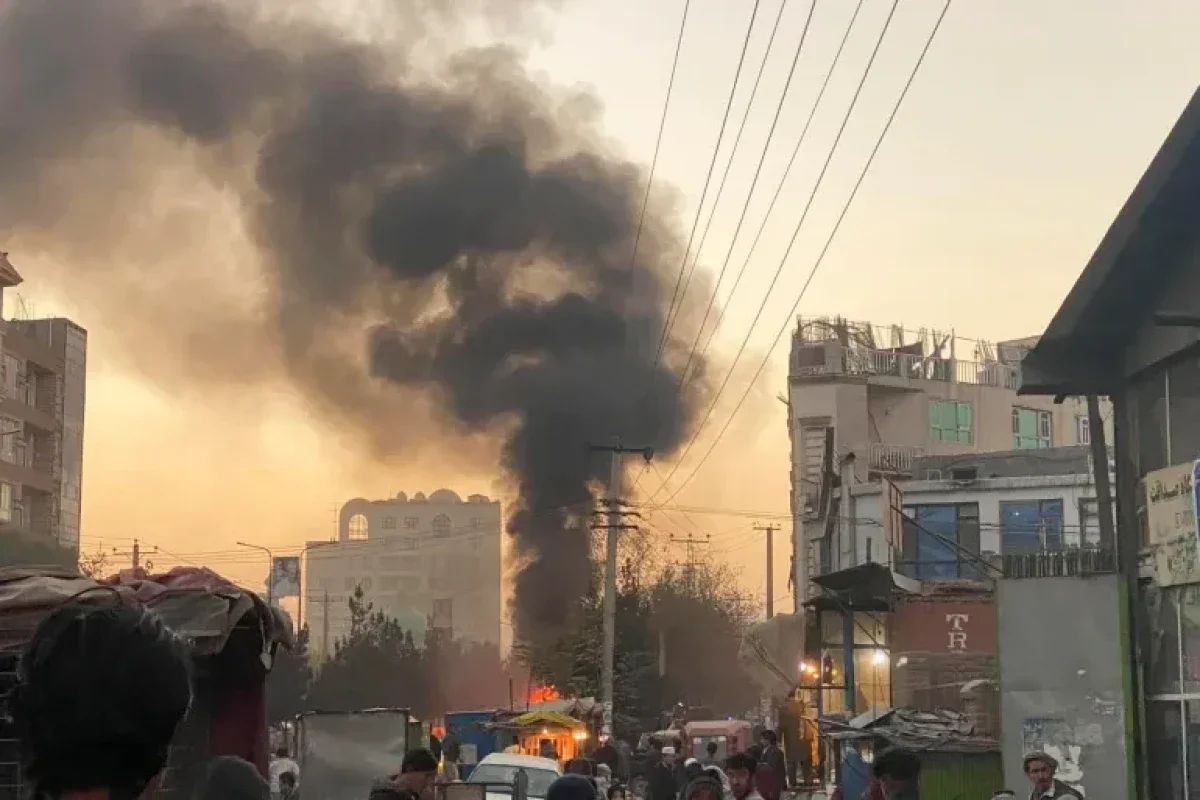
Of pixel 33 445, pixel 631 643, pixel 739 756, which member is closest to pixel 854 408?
pixel 631 643

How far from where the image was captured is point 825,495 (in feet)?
160

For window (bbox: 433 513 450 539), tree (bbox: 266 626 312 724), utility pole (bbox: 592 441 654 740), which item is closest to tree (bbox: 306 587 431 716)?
tree (bbox: 266 626 312 724)

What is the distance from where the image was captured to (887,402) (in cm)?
5447

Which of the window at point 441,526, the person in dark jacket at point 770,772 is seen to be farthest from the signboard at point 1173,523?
the window at point 441,526

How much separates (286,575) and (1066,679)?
52.1 metres

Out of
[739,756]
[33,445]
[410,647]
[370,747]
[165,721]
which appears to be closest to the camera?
[165,721]

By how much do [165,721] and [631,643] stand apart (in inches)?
2027

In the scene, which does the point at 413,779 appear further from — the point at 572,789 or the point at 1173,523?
the point at 1173,523

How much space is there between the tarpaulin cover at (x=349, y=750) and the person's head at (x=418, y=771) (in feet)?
18.9

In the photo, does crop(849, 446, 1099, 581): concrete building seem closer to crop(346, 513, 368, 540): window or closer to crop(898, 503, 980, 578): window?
crop(898, 503, 980, 578): window

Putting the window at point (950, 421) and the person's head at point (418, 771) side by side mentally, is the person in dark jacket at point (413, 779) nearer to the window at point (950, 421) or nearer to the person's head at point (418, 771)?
the person's head at point (418, 771)

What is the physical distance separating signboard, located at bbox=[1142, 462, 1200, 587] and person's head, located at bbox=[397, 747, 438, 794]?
4.91 metres

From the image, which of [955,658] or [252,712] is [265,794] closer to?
[252,712]

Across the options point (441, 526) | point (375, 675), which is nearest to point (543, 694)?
point (375, 675)
